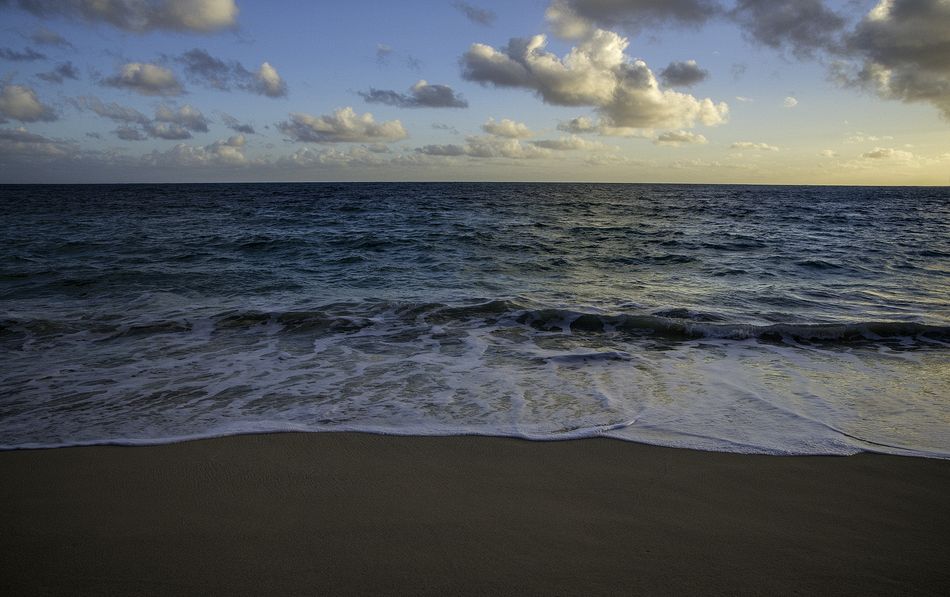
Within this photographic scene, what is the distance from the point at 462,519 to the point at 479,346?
12.3ft

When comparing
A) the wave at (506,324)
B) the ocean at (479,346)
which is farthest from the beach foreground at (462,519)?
the wave at (506,324)

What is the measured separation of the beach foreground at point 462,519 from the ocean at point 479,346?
0.36 metres

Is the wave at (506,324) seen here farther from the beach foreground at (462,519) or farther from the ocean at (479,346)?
the beach foreground at (462,519)

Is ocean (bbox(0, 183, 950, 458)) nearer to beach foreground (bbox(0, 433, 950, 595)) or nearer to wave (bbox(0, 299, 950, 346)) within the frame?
wave (bbox(0, 299, 950, 346))

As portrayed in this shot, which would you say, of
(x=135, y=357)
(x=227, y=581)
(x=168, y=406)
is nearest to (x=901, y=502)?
(x=227, y=581)

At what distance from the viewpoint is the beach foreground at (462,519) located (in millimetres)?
2281

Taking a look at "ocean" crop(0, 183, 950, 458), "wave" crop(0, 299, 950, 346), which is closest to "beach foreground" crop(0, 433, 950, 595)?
"ocean" crop(0, 183, 950, 458)

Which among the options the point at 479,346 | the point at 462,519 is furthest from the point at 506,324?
the point at 462,519

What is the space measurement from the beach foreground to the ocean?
36 cm

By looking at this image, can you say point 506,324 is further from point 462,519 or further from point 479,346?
point 462,519

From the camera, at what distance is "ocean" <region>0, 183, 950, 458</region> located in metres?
4.05

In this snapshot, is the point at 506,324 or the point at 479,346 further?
the point at 506,324

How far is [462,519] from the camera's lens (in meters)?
2.73

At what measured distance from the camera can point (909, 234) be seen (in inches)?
864
